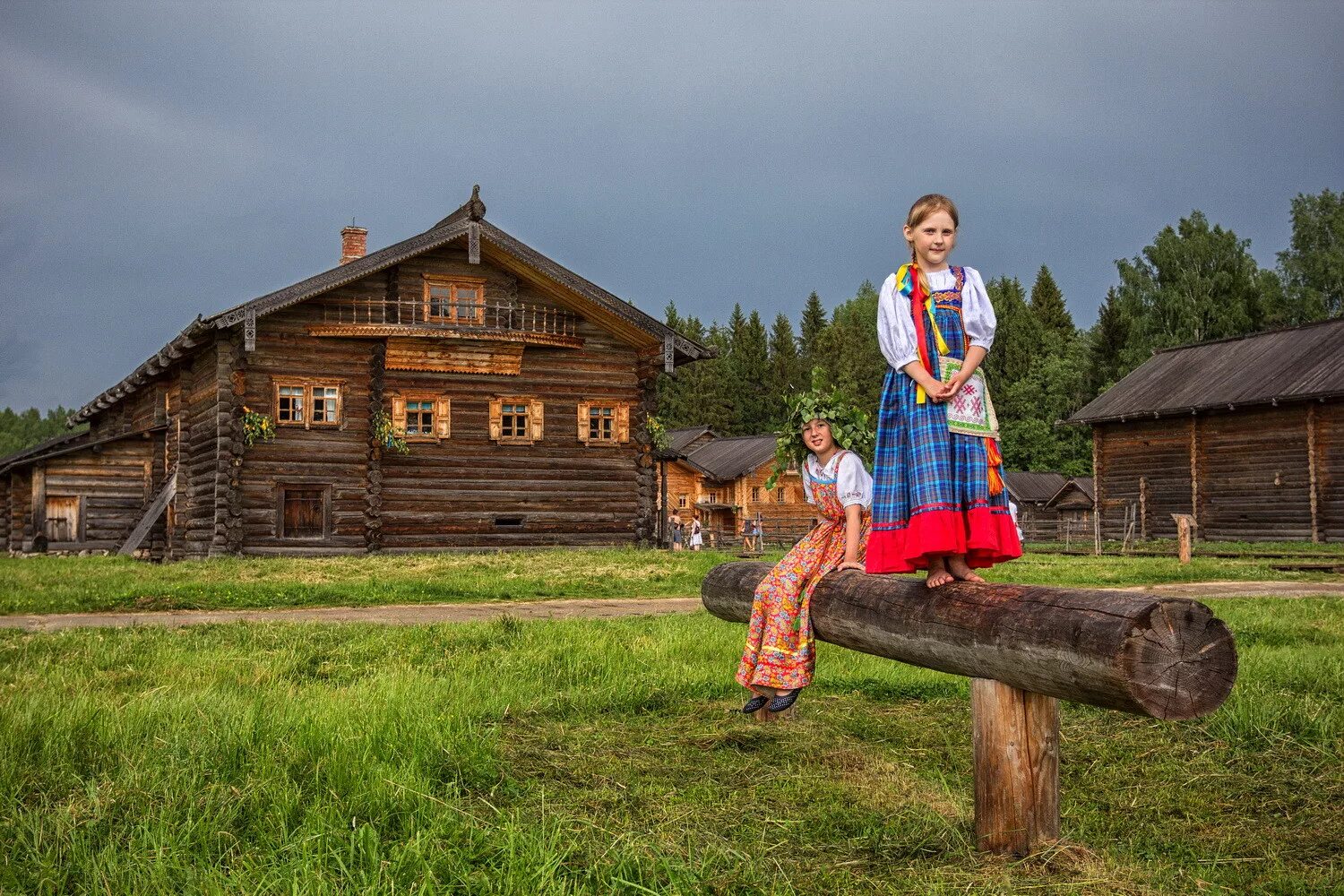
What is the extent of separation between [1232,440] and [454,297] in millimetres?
24328

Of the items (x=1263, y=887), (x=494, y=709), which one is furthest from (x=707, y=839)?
(x=494, y=709)

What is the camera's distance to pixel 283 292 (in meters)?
21.7

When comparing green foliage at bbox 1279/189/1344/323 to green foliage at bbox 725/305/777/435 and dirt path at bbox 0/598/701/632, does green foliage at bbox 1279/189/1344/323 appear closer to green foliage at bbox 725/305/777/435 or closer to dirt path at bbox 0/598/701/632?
green foliage at bbox 725/305/777/435

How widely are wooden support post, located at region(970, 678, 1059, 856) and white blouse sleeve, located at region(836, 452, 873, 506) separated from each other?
67.1 inches

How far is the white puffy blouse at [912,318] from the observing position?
478 centimetres

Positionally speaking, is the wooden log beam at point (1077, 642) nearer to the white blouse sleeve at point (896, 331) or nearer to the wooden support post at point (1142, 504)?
the white blouse sleeve at point (896, 331)

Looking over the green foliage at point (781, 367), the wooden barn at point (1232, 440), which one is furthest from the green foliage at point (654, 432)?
the green foliage at point (781, 367)

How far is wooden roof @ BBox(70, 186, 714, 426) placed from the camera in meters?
21.7

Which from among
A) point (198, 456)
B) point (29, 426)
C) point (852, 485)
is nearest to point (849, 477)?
point (852, 485)

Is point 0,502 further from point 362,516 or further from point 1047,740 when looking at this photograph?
point 1047,740

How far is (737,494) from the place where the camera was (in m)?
49.3

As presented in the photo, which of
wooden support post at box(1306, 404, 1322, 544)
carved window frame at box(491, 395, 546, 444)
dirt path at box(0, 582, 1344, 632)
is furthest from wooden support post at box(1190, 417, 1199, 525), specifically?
carved window frame at box(491, 395, 546, 444)

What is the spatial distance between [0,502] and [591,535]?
20804 mm

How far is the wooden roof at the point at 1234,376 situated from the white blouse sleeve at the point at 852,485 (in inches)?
1186
